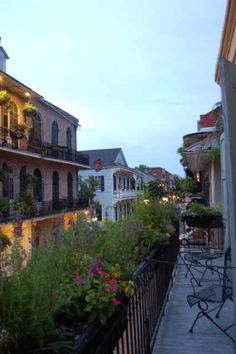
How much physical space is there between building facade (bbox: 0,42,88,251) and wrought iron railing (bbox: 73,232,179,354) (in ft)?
37.4

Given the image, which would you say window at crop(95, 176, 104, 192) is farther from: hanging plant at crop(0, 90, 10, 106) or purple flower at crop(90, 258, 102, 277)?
purple flower at crop(90, 258, 102, 277)

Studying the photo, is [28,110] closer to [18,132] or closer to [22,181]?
[18,132]

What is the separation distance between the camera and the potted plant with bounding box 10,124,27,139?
19047 millimetres

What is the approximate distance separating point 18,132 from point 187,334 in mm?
16349

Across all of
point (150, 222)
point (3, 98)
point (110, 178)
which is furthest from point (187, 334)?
point (110, 178)

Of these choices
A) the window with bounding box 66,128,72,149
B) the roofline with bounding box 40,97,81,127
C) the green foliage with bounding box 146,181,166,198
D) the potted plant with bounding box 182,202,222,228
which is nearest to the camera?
the green foliage with bounding box 146,181,166,198

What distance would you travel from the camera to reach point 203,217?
8695 millimetres

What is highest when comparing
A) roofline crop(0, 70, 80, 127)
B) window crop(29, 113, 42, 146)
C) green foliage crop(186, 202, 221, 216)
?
roofline crop(0, 70, 80, 127)

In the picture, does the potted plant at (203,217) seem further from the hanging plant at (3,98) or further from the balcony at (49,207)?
the hanging plant at (3,98)

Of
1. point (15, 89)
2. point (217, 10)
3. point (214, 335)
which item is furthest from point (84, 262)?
point (15, 89)

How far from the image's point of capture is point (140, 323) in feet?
10.9

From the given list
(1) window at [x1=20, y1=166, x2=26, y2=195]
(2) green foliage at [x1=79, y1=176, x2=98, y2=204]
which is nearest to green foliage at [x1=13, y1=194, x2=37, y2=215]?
(1) window at [x1=20, y1=166, x2=26, y2=195]

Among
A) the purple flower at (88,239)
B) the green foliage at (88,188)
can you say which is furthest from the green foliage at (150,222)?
the green foliage at (88,188)

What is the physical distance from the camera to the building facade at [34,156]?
18.7m
